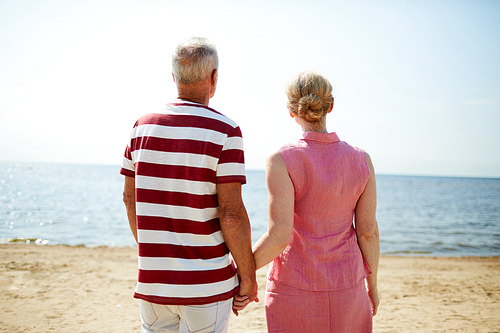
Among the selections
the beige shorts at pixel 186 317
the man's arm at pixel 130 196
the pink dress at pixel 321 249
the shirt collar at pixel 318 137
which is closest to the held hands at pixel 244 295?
the beige shorts at pixel 186 317

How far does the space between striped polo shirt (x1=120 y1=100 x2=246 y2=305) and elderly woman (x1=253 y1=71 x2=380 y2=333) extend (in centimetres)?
27

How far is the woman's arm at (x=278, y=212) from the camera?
5.56 ft

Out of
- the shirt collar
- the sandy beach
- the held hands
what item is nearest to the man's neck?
the shirt collar

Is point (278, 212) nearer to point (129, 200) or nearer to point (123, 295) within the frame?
point (129, 200)

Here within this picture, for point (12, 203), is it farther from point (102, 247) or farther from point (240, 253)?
point (240, 253)

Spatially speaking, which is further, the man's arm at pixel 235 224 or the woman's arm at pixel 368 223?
the woman's arm at pixel 368 223

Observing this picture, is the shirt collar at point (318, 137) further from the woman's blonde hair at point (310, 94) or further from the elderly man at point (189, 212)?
the elderly man at point (189, 212)

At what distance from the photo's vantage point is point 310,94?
177cm

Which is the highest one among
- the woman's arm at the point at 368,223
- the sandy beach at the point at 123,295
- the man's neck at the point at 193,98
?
the man's neck at the point at 193,98

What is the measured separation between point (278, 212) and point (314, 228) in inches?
8.6

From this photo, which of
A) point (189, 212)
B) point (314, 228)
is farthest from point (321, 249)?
point (189, 212)

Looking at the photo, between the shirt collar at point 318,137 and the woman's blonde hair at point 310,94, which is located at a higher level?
the woman's blonde hair at point 310,94

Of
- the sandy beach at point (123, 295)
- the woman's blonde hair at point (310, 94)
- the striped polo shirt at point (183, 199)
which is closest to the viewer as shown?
the striped polo shirt at point (183, 199)

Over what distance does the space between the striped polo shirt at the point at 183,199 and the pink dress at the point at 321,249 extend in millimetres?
349
